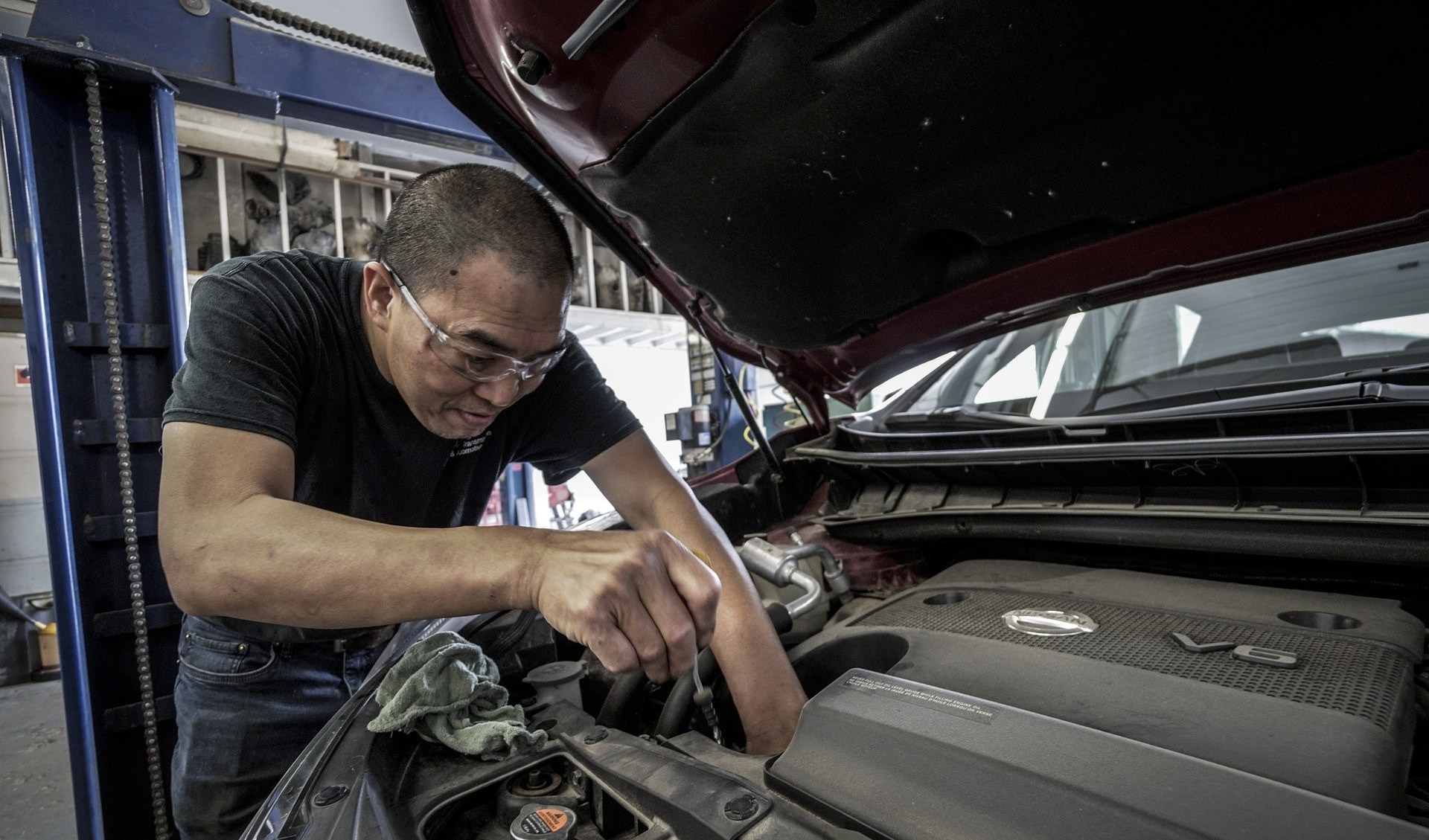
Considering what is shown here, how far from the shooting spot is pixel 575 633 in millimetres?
673

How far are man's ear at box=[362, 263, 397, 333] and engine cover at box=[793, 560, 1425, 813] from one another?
819 millimetres

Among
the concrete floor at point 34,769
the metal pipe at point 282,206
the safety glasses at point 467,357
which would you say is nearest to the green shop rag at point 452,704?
the safety glasses at point 467,357

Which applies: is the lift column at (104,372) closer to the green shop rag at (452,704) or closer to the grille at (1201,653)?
the green shop rag at (452,704)

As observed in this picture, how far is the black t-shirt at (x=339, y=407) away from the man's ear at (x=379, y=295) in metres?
0.09

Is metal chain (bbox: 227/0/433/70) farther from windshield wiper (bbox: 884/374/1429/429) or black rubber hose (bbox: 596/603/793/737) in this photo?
windshield wiper (bbox: 884/374/1429/429)

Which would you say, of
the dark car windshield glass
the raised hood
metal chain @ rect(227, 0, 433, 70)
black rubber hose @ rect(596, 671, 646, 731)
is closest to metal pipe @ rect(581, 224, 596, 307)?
metal chain @ rect(227, 0, 433, 70)

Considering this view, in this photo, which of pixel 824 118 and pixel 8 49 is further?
pixel 8 49

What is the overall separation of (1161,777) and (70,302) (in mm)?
2170

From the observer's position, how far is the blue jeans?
125 centimetres

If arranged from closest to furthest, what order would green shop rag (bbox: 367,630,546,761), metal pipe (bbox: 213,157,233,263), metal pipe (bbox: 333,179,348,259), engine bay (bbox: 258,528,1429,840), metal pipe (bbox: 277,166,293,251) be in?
engine bay (bbox: 258,528,1429,840) < green shop rag (bbox: 367,630,546,761) < metal pipe (bbox: 213,157,233,263) < metal pipe (bbox: 277,166,293,251) < metal pipe (bbox: 333,179,348,259)

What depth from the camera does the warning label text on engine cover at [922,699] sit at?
2.26ft

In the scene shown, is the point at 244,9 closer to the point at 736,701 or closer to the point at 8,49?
the point at 8,49

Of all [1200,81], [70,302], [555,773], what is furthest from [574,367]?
[70,302]

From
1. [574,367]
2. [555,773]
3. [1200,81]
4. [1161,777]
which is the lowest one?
[555,773]
